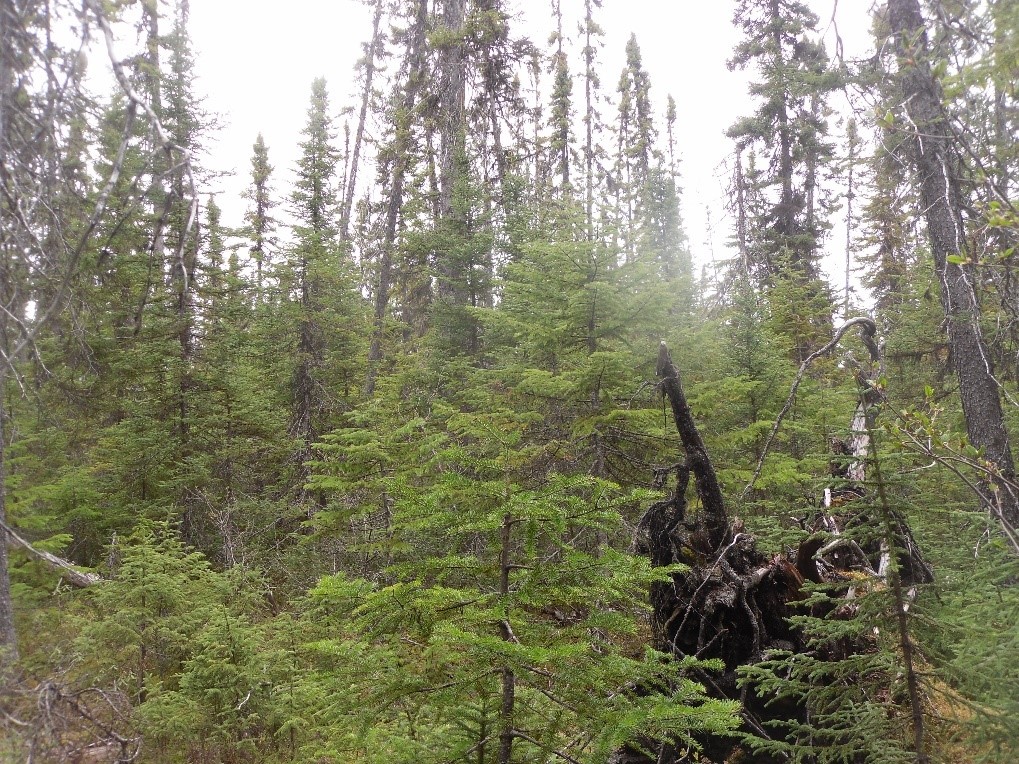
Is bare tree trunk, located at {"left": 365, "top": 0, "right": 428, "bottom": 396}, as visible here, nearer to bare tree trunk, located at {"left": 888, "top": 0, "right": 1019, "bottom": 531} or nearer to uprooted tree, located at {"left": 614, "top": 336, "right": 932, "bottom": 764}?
uprooted tree, located at {"left": 614, "top": 336, "right": 932, "bottom": 764}

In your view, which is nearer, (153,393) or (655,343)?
(655,343)

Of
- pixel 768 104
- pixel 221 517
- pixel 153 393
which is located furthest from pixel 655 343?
pixel 768 104

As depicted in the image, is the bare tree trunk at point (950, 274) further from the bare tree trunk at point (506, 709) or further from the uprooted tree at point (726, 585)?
Answer: the bare tree trunk at point (506, 709)

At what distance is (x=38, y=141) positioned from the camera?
3.08 metres

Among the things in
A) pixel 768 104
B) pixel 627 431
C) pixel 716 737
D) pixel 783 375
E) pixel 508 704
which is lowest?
pixel 716 737

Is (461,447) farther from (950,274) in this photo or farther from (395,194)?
(395,194)

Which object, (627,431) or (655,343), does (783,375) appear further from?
(627,431)

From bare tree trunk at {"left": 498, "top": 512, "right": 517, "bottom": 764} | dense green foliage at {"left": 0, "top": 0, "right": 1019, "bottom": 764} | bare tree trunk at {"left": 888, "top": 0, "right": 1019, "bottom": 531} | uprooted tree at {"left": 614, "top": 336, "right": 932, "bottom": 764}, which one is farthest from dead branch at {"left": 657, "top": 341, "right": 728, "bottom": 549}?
bare tree trunk at {"left": 888, "top": 0, "right": 1019, "bottom": 531}

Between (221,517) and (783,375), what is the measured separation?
10020 millimetres

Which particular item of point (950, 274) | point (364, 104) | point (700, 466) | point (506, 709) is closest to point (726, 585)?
point (700, 466)

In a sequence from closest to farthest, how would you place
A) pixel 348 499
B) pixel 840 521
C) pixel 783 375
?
pixel 840 521 < pixel 783 375 < pixel 348 499

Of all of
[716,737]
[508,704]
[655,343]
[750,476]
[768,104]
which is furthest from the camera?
[768,104]

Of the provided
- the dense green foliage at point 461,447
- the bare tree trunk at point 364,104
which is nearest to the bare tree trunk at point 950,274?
the dense green foliage at point 461,447

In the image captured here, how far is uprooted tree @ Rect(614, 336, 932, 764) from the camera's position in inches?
187
